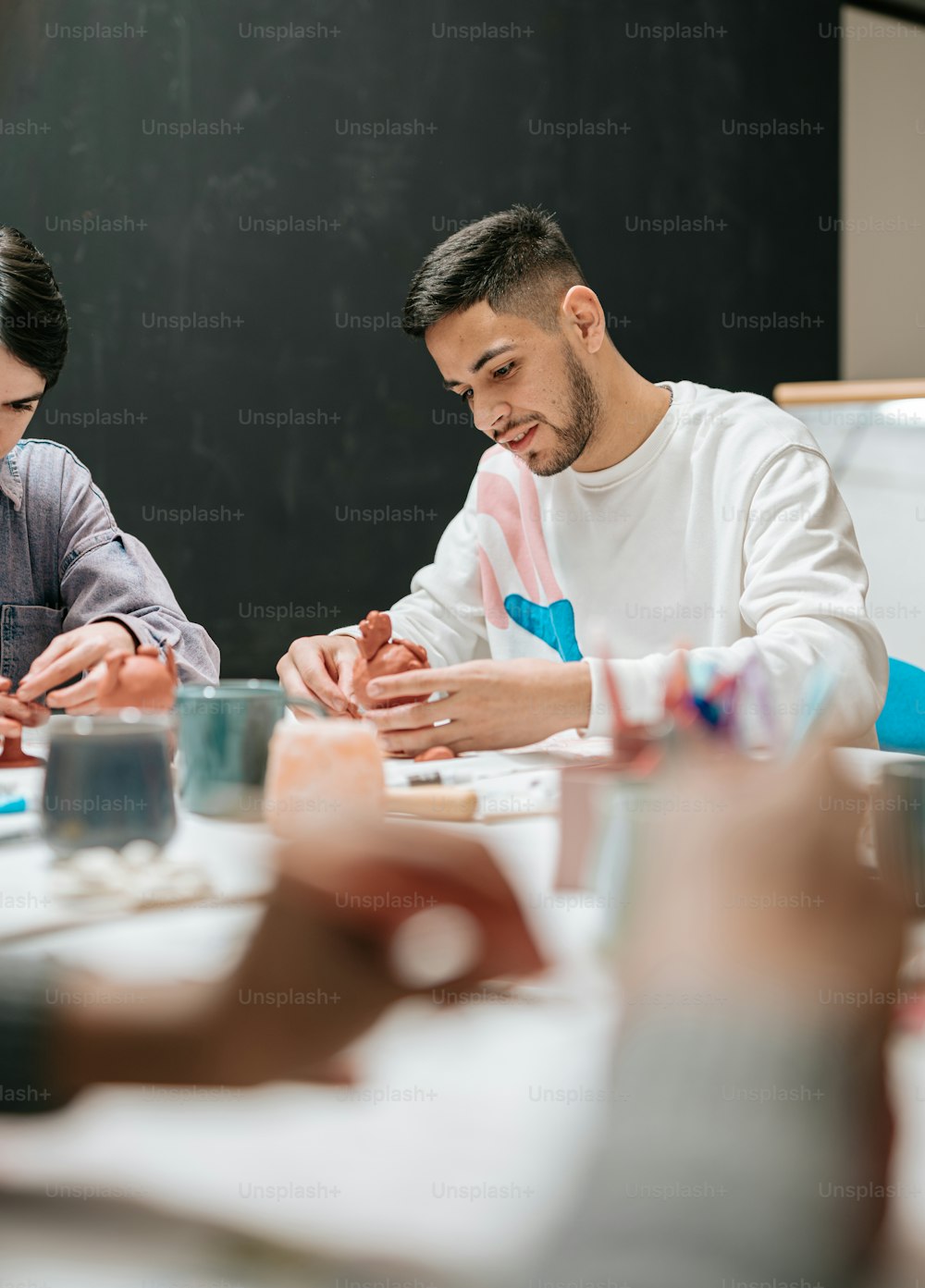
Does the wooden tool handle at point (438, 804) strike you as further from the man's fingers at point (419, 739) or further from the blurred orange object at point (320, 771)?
the man's fingers at point (419, 739)

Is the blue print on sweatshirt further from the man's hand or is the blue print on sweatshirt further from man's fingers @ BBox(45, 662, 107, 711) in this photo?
man's fingers @ BBox(45, 662, 107, 711)

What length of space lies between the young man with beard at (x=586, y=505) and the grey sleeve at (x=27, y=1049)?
1028 millimetres

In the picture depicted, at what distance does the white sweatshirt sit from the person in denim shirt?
430 millimetres

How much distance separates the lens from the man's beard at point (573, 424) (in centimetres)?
208

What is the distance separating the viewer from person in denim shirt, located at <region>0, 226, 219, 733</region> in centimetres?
195

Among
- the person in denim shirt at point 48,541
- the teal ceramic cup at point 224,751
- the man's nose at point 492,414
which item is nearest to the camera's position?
the teal ceramic cup at point 224,751

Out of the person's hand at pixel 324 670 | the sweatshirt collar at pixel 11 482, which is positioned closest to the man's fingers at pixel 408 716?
the person's hand at pixel 324 670

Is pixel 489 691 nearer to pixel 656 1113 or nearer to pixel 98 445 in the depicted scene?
pixel 656 1113

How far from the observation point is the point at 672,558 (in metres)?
2.06

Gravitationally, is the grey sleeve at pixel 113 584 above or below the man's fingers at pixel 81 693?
above

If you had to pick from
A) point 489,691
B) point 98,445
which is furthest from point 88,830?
point 98,445

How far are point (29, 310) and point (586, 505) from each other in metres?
0.98

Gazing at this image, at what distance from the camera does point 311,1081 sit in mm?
559

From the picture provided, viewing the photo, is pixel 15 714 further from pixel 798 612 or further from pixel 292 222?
pixel 292 222
